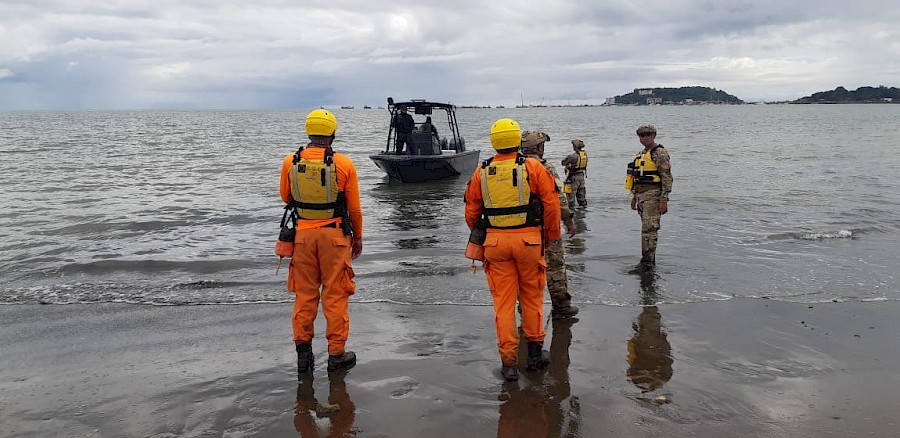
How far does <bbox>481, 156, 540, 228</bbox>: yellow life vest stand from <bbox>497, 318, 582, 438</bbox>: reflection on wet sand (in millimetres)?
1190

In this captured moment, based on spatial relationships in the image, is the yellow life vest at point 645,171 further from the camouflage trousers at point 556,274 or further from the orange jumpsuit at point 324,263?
the orange jumpsuit at point 324,263

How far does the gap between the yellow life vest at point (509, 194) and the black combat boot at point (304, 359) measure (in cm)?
182

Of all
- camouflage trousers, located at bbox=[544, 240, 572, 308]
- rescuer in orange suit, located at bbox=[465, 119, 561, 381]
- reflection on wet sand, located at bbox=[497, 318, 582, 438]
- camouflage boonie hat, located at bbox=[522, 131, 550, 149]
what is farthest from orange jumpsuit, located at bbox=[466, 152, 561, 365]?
camouflage trousers, located at bbox=[544, 240, 572, 308]

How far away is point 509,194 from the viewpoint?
170 inches

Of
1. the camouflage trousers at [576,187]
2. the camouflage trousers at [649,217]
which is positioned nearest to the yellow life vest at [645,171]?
the camouflage trousers at [649,217]

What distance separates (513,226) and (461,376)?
1.25 meters

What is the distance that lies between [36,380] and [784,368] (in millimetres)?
5933

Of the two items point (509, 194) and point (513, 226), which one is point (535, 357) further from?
point (509, 194)

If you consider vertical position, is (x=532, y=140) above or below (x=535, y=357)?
above

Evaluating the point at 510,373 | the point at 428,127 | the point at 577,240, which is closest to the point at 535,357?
the point at 510,373

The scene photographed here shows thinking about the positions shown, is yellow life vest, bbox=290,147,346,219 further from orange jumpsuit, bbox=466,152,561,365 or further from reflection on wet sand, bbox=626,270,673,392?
reflection on wet sand, bbox=626,270,673,392

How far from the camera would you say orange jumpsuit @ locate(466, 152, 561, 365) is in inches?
170

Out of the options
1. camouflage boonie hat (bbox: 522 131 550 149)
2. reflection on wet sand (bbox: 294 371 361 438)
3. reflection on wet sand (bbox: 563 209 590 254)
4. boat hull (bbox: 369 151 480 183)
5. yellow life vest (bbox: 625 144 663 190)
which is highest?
camouflage boonie hat (bbox: 522 131 550 149)

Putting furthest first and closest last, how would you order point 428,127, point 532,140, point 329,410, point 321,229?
point 428,127, point 532,140, point 321,229, point 329,410
